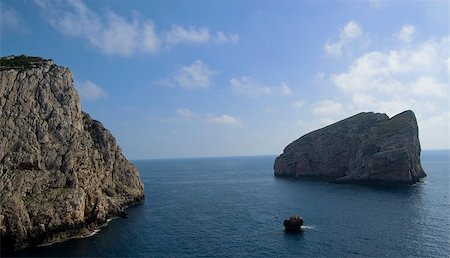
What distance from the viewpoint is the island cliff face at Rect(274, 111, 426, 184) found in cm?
15800

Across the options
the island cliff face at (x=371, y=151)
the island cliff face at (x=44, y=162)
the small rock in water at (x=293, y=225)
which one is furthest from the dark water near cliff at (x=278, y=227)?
the island cliff face at (x=371, y=151)

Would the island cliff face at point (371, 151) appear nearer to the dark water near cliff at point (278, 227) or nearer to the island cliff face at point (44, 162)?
the dark water near cliff at point (278, 227)

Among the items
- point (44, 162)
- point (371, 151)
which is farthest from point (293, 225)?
point (371, 151)

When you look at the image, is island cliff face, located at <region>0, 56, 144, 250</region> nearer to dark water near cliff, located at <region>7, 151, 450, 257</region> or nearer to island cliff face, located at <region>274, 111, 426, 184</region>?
dark water near cliff, located at <region>7, 151, 450, 257</region>

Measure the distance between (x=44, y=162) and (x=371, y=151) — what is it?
133m

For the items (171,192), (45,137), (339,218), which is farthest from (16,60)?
(339,218)

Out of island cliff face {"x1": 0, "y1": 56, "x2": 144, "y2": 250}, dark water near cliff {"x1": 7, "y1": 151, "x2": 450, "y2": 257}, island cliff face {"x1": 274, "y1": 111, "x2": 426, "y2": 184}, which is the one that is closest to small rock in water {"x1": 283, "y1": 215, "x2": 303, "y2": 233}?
dark water near cliff {"x1": 7, "y1": 151, "x2": 450, "y2": 257}

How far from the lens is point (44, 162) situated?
87812mm

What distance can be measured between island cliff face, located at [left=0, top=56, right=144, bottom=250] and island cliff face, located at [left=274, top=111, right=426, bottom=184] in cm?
10787

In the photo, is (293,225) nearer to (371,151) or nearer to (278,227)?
(278,227)

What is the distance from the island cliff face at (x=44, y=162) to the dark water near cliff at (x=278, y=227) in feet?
17.1

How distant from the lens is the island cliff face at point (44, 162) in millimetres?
76875

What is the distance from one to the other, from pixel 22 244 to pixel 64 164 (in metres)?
21.5

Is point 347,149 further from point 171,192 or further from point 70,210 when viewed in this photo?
Result: point 70,210
